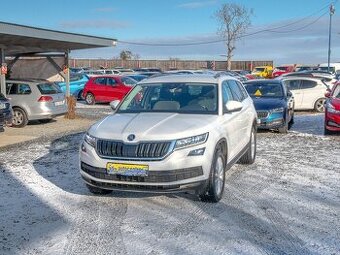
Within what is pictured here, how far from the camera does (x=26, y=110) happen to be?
14.6m

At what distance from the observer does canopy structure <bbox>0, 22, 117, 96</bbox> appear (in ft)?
40.1

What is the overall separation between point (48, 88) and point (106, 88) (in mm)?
8189

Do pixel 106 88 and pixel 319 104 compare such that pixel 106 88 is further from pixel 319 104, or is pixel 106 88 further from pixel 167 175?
pixel 167 175

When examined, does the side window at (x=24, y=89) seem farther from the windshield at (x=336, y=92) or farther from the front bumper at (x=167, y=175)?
the front bumper at (x=167, y=175)

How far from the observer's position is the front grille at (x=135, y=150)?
18.1ft

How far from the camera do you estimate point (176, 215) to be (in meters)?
5.59

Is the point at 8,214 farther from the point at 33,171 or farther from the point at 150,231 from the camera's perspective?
the point at 33,171

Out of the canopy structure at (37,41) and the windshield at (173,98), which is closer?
the windshield at (173,98)

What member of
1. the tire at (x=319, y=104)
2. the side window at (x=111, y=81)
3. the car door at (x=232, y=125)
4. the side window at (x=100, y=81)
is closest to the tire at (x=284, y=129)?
the car door at (x=232, y=125)

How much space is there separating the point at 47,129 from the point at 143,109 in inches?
316

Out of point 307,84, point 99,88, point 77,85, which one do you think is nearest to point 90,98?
A: point 99,88

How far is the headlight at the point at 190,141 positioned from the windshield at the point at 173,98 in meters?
0.89

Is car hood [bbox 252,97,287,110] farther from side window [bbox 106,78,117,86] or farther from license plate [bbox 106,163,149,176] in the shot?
side window [bbox 106,78,117,86]

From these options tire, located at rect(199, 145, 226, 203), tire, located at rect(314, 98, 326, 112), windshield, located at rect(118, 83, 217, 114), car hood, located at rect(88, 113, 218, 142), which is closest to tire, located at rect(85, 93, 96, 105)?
tire, located at rect(314, 98, 326, 112)
